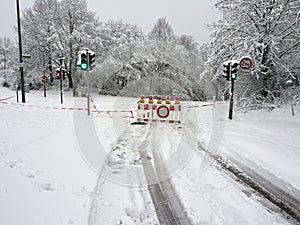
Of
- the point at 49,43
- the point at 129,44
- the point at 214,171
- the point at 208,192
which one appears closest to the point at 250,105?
the point at 214,171

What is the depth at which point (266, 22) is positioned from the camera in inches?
465

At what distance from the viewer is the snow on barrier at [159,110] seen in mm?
9945

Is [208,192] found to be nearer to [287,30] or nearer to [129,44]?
[287,30]

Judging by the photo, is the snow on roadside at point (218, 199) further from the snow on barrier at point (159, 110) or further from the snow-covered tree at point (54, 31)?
the snow-covered tree at point (54, 31)

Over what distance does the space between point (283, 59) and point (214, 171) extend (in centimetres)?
1210

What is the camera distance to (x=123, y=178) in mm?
4207

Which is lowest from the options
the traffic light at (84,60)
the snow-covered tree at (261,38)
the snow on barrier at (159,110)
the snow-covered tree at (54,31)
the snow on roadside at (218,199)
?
the snow on roadside at (218,199)

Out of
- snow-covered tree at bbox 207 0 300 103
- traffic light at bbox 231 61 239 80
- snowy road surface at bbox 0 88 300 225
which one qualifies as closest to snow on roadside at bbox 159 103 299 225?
snowy road surface at bbox 0 88 300 225

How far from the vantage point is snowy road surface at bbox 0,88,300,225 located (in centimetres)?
298

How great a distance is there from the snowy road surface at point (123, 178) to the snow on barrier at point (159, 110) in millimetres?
2926

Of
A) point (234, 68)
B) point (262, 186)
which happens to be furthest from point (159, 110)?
point (262, 186)

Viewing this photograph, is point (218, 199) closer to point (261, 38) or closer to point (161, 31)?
point (261, 38)

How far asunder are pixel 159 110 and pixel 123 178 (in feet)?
20.7

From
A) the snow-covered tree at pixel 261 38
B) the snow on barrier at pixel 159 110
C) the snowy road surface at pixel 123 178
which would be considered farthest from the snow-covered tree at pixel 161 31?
the snowy road surface at pixel 123 178
